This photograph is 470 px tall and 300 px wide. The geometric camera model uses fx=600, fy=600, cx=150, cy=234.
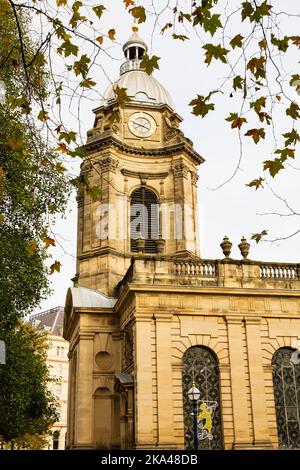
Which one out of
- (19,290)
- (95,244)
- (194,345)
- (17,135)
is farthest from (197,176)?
(17,135)

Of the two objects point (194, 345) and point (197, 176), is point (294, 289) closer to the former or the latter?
point (194, 345)

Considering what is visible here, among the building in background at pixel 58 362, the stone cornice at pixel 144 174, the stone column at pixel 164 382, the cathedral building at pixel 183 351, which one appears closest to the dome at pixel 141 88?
the stone cornice at pixel 144 174

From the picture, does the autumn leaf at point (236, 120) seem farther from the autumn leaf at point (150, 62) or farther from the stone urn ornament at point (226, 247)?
the stone urn ornament at point (226, 247)

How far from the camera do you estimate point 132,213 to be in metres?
31.6

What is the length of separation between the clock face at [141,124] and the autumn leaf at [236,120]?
2658cm

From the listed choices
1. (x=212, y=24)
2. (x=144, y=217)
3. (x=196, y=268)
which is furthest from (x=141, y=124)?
(x=212, y=24)

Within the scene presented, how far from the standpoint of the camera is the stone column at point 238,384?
2212 cm

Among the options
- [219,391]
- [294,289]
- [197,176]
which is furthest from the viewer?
[197,176]

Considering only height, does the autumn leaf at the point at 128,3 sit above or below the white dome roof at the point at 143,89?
below

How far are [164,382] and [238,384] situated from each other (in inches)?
114

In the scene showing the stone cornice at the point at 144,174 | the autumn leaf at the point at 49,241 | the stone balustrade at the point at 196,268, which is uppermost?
the stone cornice at the point at 144,174

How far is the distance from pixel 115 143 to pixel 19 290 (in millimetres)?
17365

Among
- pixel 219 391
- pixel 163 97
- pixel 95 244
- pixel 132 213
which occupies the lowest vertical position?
pixel 219 391

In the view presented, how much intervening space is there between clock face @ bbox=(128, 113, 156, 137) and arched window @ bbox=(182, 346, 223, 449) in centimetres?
1472
